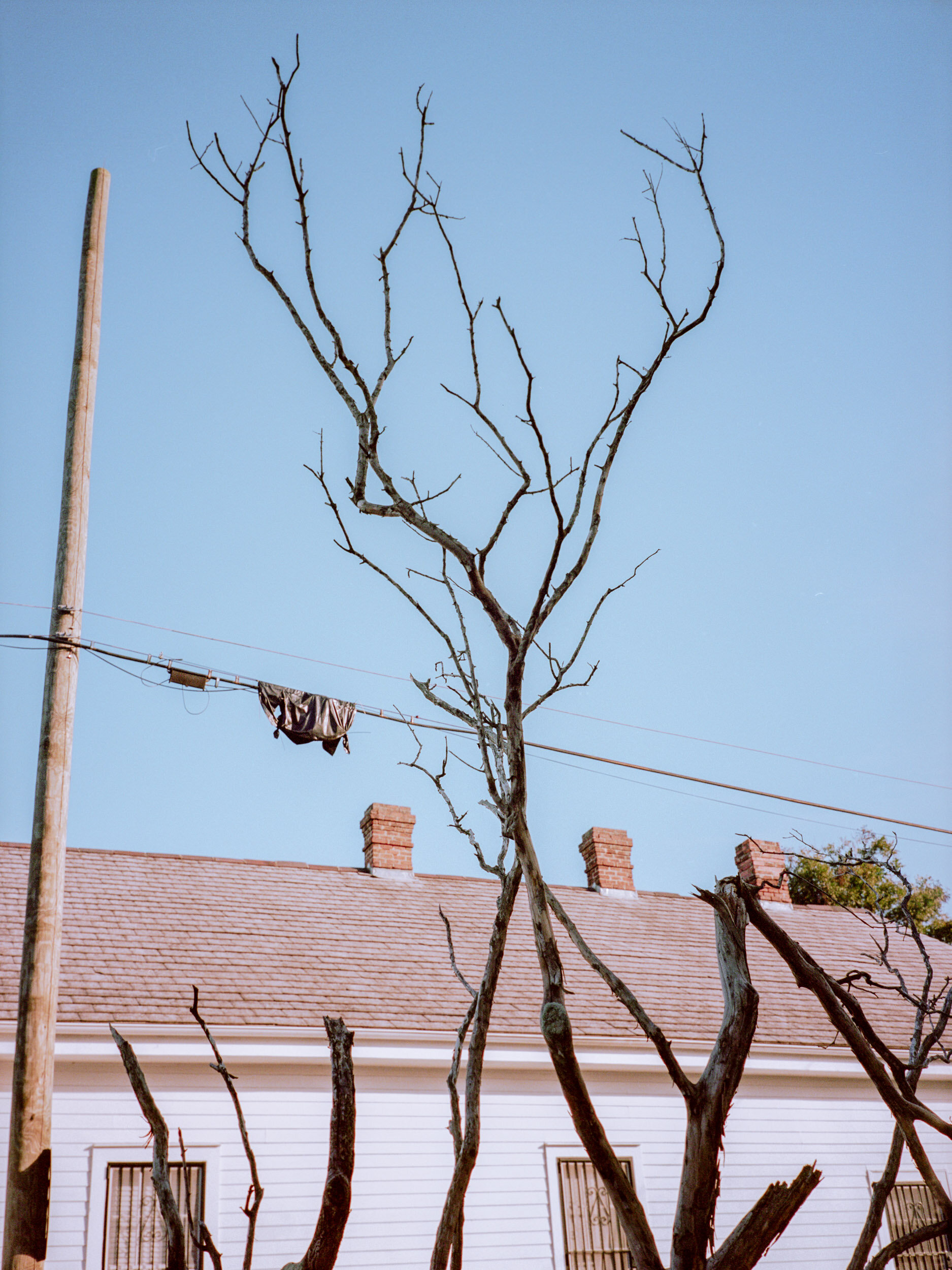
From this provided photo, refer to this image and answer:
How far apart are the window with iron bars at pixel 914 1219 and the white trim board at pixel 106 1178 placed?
21.9 feet

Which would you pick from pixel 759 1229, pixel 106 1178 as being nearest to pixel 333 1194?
pixel 759 1229

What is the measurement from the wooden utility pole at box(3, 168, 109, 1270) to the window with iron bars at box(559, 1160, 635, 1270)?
5.89 m

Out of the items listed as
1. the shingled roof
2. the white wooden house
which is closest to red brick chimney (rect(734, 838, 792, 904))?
the shingled roof

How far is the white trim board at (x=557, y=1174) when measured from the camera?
9.48 m

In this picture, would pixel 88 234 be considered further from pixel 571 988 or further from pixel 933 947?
pixel 933 947

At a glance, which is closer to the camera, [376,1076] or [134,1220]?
[134,1220]

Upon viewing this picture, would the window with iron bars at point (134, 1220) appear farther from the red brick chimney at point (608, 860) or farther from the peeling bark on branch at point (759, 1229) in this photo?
the red brick chimney at point (608, 860)

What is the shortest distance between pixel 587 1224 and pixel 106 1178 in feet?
14.1

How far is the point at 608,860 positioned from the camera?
15805mm

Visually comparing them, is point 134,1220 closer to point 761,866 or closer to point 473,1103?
point 473,1103

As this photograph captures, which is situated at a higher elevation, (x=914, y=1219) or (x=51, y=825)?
(x=51, y=825)

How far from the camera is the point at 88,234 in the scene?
658 cm

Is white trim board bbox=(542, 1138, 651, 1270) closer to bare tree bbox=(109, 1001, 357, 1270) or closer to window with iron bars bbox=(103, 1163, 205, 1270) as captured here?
window with iron bars bbox=(103, 1163, 205, 1270)

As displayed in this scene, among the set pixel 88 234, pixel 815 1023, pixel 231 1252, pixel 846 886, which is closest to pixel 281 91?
pixel 88 234
